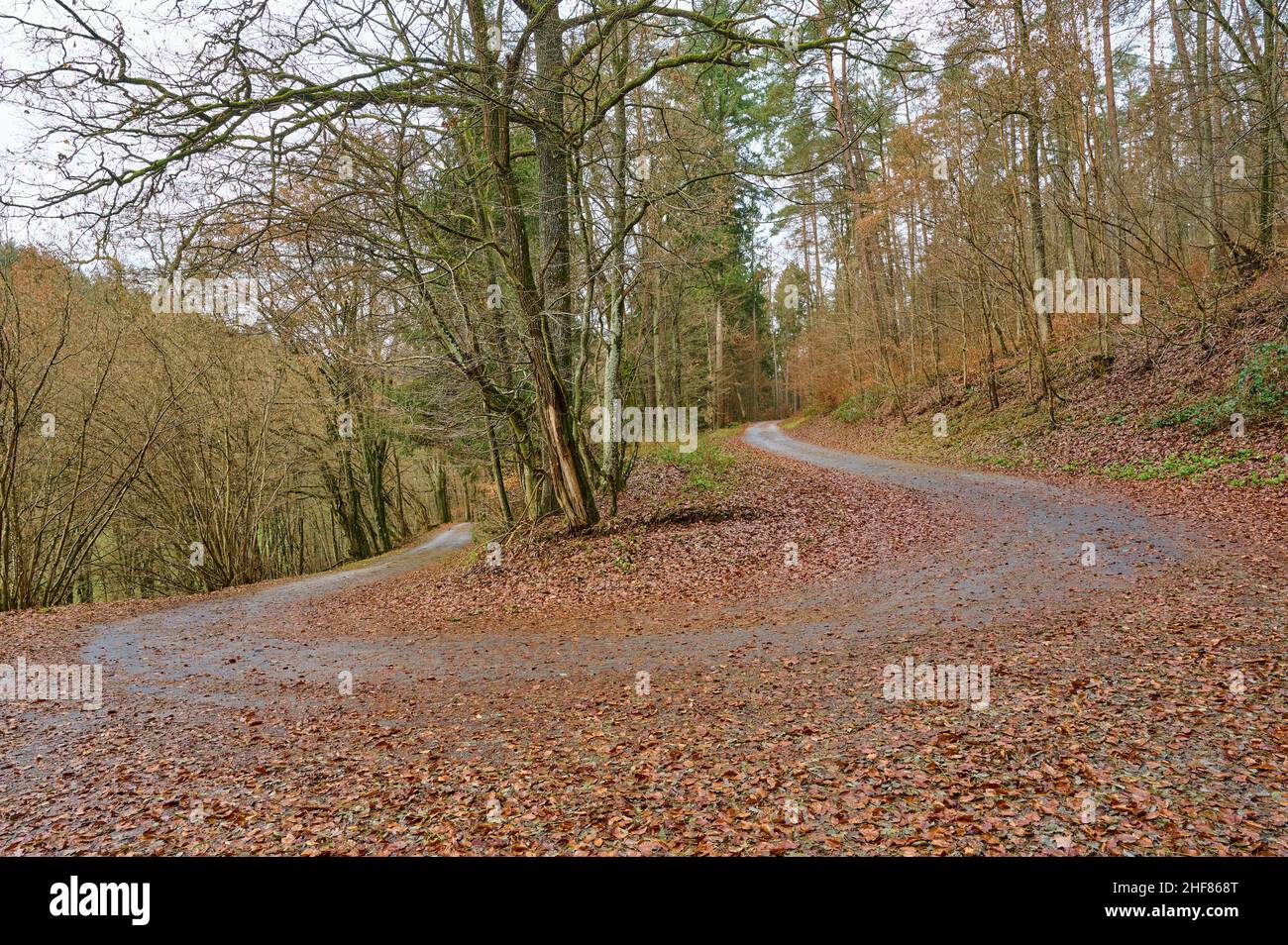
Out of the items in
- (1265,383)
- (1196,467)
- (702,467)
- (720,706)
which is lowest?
(720,706)

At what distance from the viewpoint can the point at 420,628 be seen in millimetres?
9188

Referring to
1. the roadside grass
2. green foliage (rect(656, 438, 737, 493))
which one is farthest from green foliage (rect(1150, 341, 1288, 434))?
green foliage (rect(656, 438, 737, 493))

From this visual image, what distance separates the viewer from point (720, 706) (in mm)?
5281

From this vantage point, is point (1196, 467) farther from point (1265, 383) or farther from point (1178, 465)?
point (1265, 383)

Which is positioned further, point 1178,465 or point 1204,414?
point 1204,414

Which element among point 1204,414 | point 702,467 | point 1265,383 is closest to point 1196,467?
point 1204,414

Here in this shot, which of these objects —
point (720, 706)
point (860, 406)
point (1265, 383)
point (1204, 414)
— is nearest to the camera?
point (720, 706)

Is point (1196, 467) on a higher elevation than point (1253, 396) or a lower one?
lower

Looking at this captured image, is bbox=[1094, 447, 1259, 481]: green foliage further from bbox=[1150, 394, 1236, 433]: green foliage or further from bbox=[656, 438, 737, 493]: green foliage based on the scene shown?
bbox=[656, 438, 737, 493]: green foliage

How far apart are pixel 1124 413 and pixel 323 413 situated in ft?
72.1

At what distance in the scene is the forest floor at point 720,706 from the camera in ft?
11.9

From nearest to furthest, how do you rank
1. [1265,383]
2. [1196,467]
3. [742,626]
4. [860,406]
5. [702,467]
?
[742,626], [1196,467], [1265,383], [702,467], [860,406]

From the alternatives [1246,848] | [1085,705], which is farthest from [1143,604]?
[1246,848]

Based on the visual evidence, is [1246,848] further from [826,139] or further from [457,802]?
[826,139]
